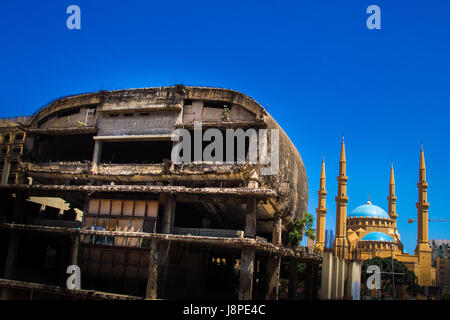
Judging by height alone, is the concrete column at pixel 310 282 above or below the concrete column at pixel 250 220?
below

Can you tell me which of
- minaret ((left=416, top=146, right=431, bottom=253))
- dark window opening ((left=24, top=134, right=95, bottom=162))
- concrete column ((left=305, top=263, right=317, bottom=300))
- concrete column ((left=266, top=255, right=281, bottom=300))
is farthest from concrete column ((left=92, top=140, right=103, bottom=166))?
minaret ((left=416, top=146, right=431, bottom=253))

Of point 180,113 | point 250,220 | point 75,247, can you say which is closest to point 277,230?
point 250,220

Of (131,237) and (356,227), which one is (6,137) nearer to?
(131,237)

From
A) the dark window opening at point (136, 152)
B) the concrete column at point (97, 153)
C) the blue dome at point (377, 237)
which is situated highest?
the dark window opening at point (136, 152)

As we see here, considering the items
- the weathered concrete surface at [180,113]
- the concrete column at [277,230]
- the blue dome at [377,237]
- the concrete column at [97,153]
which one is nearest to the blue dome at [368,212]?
the blue dome at [377,237]

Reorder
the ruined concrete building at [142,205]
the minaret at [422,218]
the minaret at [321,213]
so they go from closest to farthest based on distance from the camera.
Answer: the ruined concrete building at [142,205] → the minaret at [422,218] → the minaret at [321,213]

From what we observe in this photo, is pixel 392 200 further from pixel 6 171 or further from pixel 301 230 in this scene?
pixel 6 171

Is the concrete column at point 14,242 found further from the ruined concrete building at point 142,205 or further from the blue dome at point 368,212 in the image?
the blue dome at point 368,212

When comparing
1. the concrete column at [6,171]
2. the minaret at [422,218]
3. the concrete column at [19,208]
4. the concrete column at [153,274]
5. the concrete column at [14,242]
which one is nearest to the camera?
the concrete column at [153,274]

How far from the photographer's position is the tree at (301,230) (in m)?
40.7

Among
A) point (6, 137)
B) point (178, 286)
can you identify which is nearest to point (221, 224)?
point (178, 286)

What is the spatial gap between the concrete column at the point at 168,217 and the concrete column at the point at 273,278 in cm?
811

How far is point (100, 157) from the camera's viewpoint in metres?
37.2
